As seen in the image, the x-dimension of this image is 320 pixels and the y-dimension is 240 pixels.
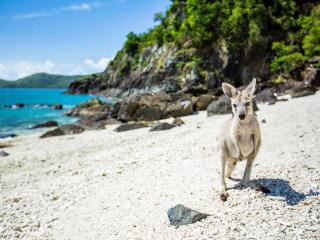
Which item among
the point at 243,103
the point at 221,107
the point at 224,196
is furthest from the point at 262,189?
the point at 221,107

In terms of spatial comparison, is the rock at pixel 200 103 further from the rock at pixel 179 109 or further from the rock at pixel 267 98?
the rock at pixel 267 98

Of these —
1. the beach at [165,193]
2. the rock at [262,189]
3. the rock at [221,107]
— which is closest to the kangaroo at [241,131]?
the rock at [262,189]

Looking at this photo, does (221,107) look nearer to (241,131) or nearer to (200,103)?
(200,103)

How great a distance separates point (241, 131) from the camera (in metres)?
6.65

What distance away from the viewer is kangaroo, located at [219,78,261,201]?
648 cm

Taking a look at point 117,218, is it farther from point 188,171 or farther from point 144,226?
point 188,171

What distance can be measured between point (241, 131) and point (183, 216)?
2.11 metres

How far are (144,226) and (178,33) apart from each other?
6697cm

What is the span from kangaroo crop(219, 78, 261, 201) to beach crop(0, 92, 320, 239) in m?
0.81

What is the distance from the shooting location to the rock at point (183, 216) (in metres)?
5.96

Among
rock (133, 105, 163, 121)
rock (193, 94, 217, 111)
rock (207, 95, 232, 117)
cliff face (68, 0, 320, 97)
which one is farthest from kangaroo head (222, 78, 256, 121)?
cliff face (68, 0, 320, 97)

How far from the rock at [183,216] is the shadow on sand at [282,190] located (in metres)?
1.66

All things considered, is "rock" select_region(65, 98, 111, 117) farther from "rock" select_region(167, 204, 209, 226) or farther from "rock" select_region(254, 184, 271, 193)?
"rock" select_region(167, 204, 209, 226)

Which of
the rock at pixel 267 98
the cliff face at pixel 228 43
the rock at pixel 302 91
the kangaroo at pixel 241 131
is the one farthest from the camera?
the cliff face at pixel 228 43
